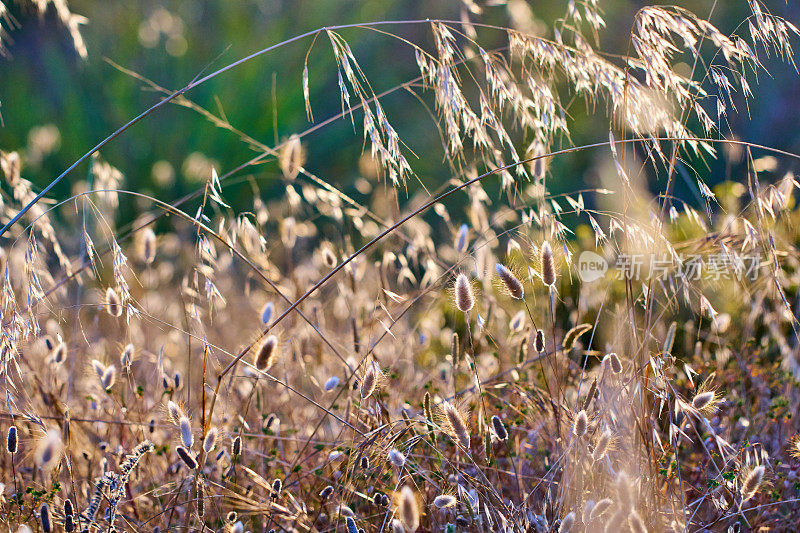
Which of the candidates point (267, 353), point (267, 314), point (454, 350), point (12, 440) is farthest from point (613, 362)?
point (12, 440)

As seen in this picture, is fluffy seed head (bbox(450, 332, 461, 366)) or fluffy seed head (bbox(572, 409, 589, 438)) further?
fluffy seed head (bbox(450, 332, 461, 366))

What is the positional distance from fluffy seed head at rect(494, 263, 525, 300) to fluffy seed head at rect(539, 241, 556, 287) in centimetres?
5

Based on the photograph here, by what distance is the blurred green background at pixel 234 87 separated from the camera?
18.0 ft

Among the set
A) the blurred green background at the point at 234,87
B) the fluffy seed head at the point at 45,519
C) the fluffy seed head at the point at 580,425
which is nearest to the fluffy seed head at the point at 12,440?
the fluffy seed head at the point at 45,519

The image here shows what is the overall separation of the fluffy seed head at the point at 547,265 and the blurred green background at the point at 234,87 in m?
4.09

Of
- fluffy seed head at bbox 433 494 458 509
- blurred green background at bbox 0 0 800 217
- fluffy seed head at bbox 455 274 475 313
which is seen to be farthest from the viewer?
blurred green background at bbox 0 0 800 217

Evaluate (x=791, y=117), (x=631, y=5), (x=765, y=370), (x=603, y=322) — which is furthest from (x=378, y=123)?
(x=791, y=117)

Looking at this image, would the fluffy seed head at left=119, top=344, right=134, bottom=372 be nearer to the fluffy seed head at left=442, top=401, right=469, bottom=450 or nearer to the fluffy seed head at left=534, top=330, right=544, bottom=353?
the fluffy seed head at left=442, top=401, right=469, bottom=450

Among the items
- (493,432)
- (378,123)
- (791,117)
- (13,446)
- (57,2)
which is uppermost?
(57,2)

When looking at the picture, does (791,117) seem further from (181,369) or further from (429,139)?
(181,369)

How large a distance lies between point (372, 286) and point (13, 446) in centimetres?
182

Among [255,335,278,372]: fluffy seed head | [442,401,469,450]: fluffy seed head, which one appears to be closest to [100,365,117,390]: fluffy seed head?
[255,335,278,372]: fluffy seed head

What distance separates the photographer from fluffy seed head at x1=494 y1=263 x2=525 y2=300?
49.4 inches

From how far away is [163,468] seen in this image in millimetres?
1781
